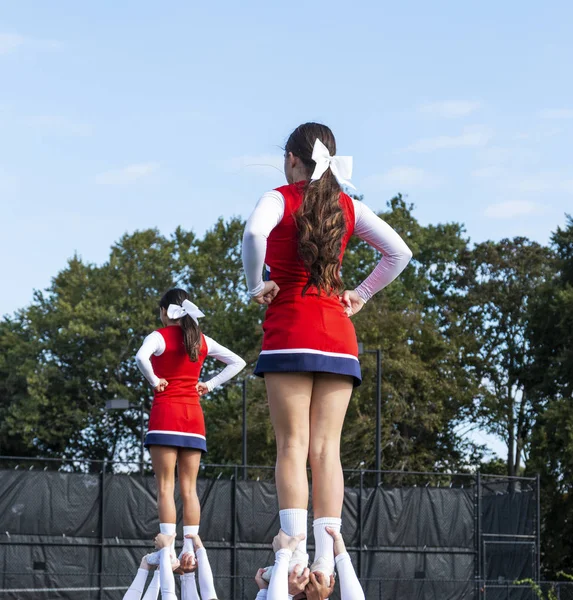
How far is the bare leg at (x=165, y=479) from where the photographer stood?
708cm

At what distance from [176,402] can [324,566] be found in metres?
3.58

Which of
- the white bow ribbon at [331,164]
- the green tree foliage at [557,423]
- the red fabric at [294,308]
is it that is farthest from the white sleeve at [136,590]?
the green tree foliage at [557,423]

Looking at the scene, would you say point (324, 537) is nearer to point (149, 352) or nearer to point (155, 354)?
point (149, 352)

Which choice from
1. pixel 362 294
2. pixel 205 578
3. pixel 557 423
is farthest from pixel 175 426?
pixel 557 423

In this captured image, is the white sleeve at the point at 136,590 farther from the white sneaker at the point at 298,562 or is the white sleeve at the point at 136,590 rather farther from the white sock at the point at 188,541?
the white sneaker at the point at 298,562

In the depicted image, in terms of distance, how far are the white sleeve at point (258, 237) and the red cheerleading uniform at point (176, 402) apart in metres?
3.24

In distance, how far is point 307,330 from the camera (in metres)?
4.17

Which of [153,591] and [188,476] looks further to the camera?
[188,476]

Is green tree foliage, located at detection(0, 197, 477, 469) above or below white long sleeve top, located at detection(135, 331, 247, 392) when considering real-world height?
above

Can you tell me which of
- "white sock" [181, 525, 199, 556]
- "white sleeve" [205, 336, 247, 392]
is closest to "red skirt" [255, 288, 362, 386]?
"white sock" [181, 525, 199, 556]

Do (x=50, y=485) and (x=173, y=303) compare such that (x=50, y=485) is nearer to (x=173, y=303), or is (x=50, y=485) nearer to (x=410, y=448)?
(x=173, y=303)

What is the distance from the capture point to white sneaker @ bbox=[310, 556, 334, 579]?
395cm

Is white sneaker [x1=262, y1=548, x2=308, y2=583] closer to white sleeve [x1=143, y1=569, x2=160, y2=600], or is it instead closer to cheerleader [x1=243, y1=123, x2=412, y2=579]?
cheerleader [x1=243, y1=123, x2=412, y2=579]

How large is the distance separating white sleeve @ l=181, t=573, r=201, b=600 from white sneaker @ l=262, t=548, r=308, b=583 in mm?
2805
